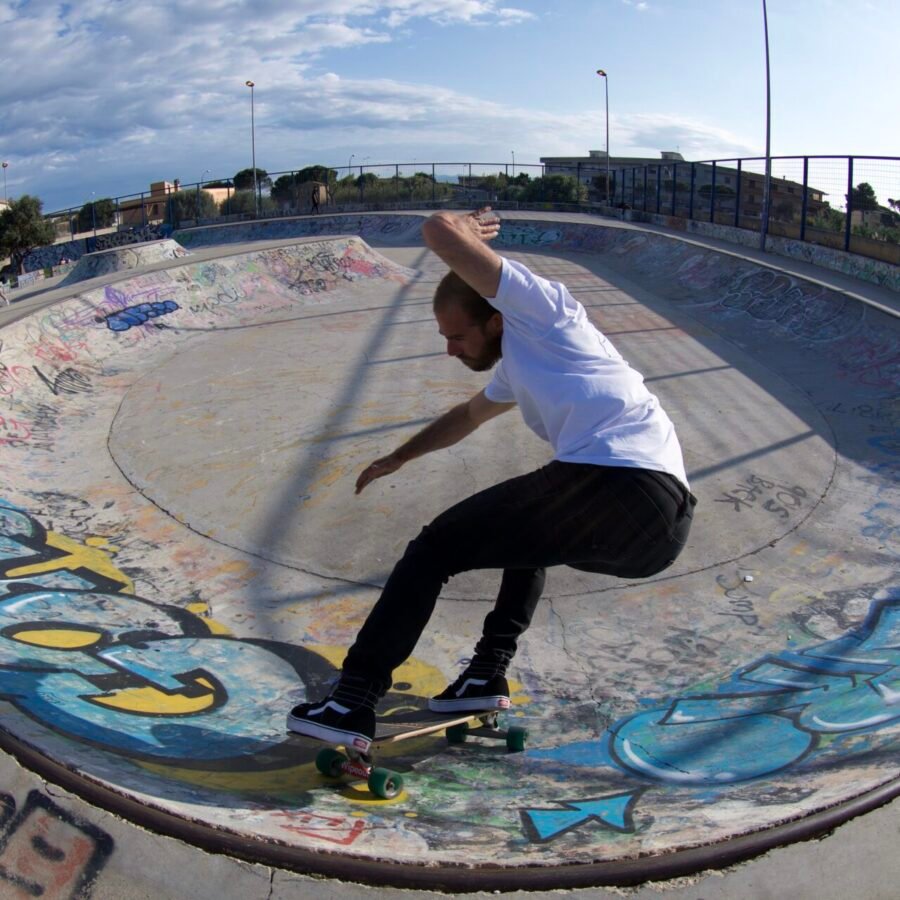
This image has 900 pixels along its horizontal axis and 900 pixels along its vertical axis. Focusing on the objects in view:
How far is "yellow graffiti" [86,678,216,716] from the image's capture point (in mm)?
3184

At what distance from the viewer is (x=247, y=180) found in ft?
186

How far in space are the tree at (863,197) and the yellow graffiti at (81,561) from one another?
13.4 metres

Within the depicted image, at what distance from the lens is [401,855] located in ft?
6.58

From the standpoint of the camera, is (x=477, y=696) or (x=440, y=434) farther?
(x=477, y=696)

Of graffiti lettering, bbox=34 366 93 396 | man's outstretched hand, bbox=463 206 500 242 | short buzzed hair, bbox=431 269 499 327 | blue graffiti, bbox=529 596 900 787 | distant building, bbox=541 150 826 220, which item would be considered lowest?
blue graffiti, bbox=529 596 900 787

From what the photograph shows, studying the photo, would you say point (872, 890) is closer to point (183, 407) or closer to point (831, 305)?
point (183, 407)

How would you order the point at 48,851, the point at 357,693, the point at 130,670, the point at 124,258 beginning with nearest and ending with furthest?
the point at 48,851 < the point at 357,693 < the point at 130,670 < the point at 124,258

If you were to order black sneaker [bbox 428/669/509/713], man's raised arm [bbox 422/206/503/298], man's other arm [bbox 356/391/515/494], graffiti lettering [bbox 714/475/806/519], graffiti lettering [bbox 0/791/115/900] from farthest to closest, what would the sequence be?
graffiti lettering [bbox 714/475/806/519] → black sneaker [bbox 428/669/509/713] → man's other arm [bbox 356/391/515/494] → man's raised arm [bbox 422/206/503/298] → graffiti lettering [bbox 0/791/115/900]

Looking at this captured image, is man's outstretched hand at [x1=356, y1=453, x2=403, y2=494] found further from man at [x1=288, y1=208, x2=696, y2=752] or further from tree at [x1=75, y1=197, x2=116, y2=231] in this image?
tree at [x1=75, y1=197, x2=116, y2=231]

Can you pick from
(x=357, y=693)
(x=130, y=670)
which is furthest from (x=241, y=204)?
(x=357, y=693)

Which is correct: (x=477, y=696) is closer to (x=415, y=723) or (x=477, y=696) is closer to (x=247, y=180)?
(x=415, y=723)

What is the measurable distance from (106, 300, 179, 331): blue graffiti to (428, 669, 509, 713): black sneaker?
9.54 m

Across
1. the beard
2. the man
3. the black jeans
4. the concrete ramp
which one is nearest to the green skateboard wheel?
the man

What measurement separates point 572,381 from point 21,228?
48.8 metres
